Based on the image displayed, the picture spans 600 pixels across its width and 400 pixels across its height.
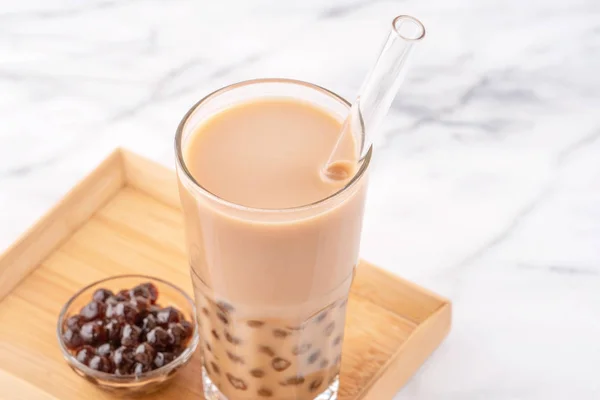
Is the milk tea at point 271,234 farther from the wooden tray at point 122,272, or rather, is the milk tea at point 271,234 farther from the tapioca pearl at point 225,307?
the wooden tray at point 122,272

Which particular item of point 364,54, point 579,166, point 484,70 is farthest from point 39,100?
point 579,166

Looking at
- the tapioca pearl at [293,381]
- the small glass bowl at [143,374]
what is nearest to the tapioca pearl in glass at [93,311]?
the small glass bowl at [143,374]

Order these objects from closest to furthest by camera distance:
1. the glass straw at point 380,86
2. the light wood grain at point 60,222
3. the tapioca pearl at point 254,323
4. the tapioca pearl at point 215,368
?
the glass straw at point 380,86, the tapioca pearl at point 254,323, the tapioca pearl at point 215,368, the light wood grain at point 60,222

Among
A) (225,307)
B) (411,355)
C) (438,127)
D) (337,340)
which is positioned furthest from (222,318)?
(438,127)

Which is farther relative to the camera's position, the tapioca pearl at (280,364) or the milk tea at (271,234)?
the tapioca pearl at (280,364)

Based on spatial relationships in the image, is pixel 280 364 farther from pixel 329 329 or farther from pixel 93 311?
pixel 93 311
